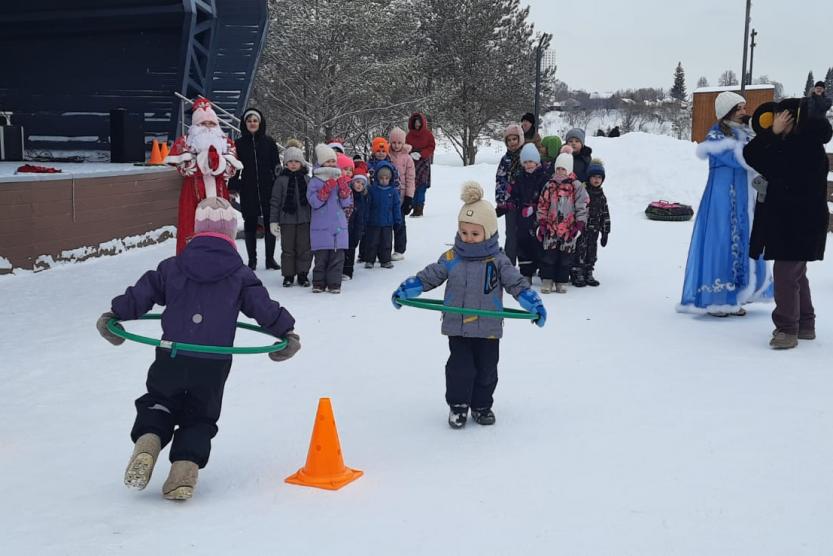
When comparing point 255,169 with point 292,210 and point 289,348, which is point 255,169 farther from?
point 289,348

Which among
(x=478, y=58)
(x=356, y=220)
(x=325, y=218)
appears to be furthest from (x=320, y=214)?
(x=478, y=58)

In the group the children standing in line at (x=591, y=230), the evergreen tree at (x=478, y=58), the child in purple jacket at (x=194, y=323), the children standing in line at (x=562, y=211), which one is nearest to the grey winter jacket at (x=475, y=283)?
Result: the child in purple jacket at (x=194, y=323)

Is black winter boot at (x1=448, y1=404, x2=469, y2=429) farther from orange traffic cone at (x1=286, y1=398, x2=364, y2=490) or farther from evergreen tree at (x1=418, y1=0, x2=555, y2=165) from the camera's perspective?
evergreen tree at (x1=418, y1=0, x2=555, y2=165)

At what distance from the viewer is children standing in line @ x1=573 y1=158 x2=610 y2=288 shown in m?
10.7

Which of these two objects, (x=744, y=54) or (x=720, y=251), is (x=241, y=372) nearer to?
(x=720, y=251)

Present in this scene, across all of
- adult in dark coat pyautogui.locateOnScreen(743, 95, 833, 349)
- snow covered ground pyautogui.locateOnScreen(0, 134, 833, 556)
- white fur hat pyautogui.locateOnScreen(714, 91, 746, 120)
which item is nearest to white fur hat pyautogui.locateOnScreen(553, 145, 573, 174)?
snow covered ground pyautogui.locateOnScreen(0, 134, 833, 556)

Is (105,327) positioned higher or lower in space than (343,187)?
lower

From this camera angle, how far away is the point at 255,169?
1074 centimetres

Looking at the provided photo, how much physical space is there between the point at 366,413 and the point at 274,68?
37300 millimetres

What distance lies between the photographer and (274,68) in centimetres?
4119

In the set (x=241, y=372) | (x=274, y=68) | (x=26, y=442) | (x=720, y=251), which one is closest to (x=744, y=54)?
(x=274, y=68)

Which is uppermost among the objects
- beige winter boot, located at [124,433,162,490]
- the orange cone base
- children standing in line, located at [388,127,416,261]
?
children standing in line, located at [388,127,416,261]

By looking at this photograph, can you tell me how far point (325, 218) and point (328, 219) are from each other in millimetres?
37

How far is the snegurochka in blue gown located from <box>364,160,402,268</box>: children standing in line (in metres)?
4.21
